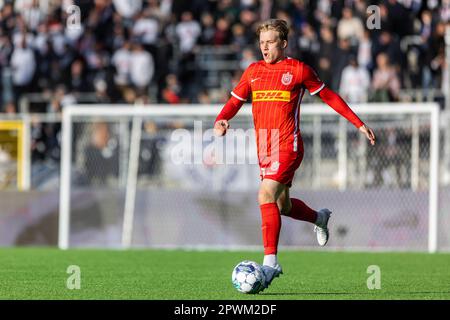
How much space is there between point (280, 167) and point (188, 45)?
12.1 meters

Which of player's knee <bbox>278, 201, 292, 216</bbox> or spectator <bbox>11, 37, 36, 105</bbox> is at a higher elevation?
spectator <bbox>11, 37, 36, 105</bbox>

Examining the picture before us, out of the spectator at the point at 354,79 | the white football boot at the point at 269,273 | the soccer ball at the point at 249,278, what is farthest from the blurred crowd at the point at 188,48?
the soccer ball at the point at 249,278

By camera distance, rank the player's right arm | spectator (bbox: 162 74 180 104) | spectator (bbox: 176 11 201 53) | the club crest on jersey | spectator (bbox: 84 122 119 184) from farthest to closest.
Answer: spectator (bbox: 176 11 201 53), spectator (bbox: 162 74 180 104), spectator (bbox: 84 122 119 184), the player's right arm, the club crest on jersey

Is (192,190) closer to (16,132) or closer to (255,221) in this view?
(255,221)

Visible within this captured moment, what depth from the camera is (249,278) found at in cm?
807

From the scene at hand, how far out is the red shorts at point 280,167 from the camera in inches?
339

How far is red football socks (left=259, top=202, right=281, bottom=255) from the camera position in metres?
8.49

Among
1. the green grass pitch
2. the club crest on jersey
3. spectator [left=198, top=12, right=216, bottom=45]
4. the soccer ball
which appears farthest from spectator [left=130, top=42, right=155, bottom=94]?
the soccer ball

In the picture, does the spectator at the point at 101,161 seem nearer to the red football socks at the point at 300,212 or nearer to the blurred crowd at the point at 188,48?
the blurred crowd at the point at 188,48

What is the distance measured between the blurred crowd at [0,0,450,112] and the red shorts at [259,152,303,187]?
857cm

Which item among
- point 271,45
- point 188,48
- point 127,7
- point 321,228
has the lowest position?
point 321,228

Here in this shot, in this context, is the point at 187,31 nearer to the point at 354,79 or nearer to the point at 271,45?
the point at 354,79

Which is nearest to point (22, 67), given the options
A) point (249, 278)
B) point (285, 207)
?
point (285, 207)

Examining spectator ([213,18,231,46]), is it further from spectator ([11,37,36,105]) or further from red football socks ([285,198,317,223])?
red football socks ([285,198,317,223])
